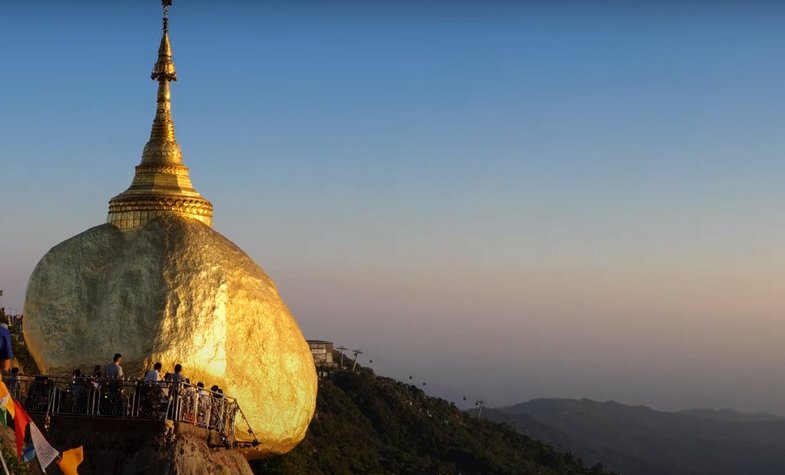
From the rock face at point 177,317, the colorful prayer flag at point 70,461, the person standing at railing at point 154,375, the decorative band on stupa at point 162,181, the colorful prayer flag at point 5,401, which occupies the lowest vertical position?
the colorful prayer flag at point 70,461

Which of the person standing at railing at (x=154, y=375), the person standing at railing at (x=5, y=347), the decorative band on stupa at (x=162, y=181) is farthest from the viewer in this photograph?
the decorative band on stupa at (x=162, y=181)

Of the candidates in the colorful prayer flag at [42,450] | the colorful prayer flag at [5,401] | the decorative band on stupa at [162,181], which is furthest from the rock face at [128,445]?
the decorative band on stupa at [162,181]

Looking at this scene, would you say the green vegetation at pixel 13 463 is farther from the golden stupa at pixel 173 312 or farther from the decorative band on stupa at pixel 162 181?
the decorative band on stupa at pixel 162 181

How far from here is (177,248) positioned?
100ft

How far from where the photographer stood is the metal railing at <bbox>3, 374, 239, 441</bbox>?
26203 mm

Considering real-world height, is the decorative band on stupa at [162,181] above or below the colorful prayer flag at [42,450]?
above

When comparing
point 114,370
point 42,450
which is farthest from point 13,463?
point 114,370

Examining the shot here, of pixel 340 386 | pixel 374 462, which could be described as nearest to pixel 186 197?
pixel 374 462

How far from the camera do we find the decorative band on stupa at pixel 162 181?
3209cm

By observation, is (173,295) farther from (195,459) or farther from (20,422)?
(20,422)

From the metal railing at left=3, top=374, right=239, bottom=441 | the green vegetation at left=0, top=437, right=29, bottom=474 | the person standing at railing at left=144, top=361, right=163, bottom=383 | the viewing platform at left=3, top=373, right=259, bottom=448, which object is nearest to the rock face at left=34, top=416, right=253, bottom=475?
the viewing platform at left=3, top=373, right=259, bottom=448

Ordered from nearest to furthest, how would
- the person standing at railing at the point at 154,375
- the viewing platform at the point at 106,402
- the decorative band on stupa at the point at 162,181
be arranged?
the viewing platform at the point at 106,402 < the person standing at railing at the point at 154,375 < the decorative band on stupa at the point at 162,181

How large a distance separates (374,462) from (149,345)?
45.1 meters

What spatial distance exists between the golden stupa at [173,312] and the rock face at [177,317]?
1.0 inches
